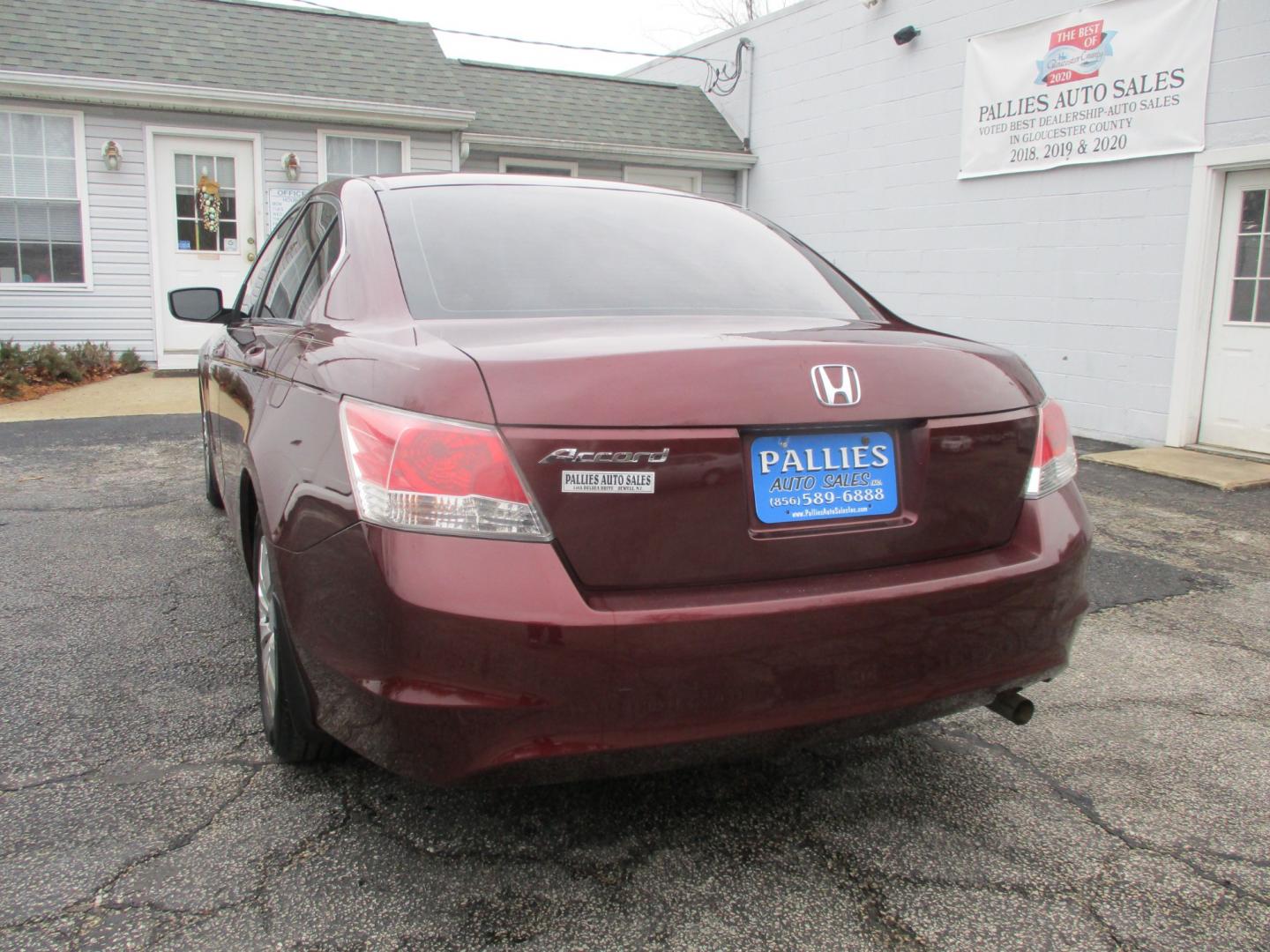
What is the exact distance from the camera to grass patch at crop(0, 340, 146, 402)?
30.9 feet

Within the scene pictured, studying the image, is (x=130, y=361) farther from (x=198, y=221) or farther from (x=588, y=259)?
(x=588, y=259)

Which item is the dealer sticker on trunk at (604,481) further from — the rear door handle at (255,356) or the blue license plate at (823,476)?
the rear door handle at (255,356)

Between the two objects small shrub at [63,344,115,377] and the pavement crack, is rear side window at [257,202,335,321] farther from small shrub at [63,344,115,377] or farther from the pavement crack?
small shrub at [63,344,115,377]

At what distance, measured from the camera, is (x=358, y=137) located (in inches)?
462

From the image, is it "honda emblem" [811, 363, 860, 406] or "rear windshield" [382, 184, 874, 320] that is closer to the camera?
"honda emblem" [811, 363, 860, 406]

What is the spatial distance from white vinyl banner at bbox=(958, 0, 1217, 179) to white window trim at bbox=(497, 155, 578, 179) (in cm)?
563

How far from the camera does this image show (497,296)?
2.38 m

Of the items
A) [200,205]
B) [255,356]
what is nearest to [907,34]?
[200,205]

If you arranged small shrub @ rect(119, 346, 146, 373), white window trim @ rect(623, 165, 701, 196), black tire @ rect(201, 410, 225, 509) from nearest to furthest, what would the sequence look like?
1. black tire @ rect(201, 410, 225, 509)
2. small shrub @ rect(119, 346, 146, 373)
3. white window trim @ rect(623, 165, 701, 196)

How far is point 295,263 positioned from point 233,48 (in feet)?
32.5

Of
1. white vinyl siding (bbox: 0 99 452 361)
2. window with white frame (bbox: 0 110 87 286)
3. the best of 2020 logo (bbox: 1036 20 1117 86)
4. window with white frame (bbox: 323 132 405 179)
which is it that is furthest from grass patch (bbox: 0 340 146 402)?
the best of 2020 logo (bbox: 1036 20 1117 86)

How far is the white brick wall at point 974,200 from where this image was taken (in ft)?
27.3

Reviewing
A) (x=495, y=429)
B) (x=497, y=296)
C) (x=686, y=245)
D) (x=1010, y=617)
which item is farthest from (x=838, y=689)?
(x=686, y=245)

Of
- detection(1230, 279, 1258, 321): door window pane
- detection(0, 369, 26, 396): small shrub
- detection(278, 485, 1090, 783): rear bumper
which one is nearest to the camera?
detection(278, 485, 1090, 783): rear bumper
